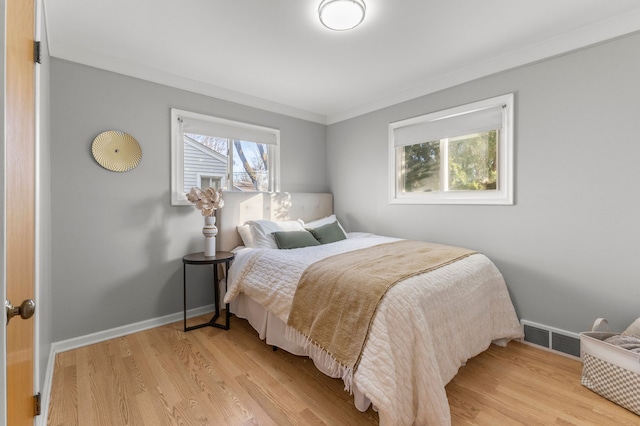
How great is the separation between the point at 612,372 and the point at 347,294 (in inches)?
63.0

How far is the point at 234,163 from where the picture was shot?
11.1 ft

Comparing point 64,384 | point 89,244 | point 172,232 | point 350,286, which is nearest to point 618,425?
point 350,286

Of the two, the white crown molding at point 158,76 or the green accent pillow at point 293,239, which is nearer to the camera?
the white crown molding at point 158,76

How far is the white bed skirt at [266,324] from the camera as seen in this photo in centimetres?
212

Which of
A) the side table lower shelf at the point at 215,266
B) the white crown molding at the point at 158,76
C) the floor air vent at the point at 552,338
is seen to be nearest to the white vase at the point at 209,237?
the side table lower shelf at the point at 215,266

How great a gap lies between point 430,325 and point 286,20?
2154 mm

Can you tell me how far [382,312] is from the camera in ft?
5.01

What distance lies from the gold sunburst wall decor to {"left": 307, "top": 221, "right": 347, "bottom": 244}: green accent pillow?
5.97ft

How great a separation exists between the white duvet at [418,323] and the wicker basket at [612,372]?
51cm

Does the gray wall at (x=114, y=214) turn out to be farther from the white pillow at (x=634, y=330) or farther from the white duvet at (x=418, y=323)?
the white pillow at (x=634, y=330)

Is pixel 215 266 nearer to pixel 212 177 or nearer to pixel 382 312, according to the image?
pixel 212 177

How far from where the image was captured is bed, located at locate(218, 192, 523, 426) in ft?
4.74

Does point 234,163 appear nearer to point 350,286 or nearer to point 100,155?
point 100,155

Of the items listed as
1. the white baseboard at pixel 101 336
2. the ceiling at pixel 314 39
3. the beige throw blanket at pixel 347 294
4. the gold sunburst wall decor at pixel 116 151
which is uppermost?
the ceiling at pixel 314 39
